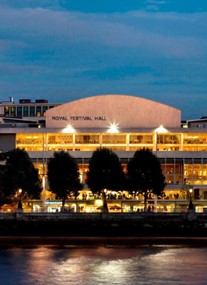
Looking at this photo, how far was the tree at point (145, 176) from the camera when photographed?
10175 cm

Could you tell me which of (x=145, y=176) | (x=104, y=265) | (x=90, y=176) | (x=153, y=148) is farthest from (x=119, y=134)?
(x=104, y=265)

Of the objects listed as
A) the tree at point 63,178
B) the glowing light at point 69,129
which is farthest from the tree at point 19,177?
the glowing light at point 69,129

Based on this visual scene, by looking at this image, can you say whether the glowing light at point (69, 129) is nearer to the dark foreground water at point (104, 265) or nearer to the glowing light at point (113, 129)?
the glowing light at point (113, 129)

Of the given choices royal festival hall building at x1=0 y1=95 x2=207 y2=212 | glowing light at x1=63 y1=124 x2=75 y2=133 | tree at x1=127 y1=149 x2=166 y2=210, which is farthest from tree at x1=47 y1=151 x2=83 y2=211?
glowing light at x1=63 y1=124 x2=75 y2=133

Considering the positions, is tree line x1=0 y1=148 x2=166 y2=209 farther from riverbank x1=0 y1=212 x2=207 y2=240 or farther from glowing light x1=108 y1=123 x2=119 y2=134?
glowing light x1=108 y1=123 x2=119 y2=134

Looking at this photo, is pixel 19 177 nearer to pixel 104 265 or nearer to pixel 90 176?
pixel 90 176

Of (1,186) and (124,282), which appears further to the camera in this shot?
(1,186)

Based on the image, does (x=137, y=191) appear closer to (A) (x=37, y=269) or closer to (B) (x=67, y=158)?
(B) (x=67, y=158)

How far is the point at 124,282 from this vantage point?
2398 inches

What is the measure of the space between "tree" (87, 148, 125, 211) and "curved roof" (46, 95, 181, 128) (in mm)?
23461

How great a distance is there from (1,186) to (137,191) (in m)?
14.8

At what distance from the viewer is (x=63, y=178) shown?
102125 millimetres

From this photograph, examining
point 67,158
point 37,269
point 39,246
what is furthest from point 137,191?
point 37,269

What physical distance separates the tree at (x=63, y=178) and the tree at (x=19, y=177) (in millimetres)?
1735
